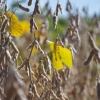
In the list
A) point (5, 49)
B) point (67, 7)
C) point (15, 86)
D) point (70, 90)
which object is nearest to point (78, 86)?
point (70, 90)

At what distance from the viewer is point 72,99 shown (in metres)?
2.39

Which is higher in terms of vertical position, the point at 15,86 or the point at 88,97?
the point at 15,86

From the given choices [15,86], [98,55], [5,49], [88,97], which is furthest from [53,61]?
[88,97]

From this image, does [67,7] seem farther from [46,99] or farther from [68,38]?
[46,99]

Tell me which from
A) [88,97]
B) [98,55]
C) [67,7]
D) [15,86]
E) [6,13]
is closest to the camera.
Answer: [15,86]

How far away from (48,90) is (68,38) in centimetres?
55

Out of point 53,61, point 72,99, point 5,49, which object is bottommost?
point 72,99

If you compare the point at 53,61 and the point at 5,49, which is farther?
the point at 53,61

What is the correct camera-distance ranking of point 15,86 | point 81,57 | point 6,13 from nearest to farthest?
point 15,86, point 6,13, point 81,57

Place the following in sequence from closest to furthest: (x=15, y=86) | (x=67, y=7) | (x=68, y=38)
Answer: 1. (x=15, y=86)
2. (x=67, y=7)
3. (x=68, y=38)

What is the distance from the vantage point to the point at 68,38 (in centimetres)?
180

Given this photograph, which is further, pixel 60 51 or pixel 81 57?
pixel 81 57

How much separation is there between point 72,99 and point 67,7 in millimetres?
928

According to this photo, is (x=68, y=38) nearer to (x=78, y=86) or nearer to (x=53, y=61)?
(x=53, y=61)
